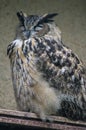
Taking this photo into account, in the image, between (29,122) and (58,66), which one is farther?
(58,66)

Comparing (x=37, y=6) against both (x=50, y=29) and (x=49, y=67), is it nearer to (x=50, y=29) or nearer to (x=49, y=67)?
(x=50, y=29)

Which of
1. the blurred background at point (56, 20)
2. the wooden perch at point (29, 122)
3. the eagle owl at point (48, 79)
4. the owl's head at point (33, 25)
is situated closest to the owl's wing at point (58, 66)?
the eagle owl at point (48, 79)

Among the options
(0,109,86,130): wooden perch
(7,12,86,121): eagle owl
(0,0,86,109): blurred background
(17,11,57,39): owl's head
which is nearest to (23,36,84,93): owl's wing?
(7,12,86,121): eagle owl

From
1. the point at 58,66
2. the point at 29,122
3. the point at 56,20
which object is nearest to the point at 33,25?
the point at 58,66

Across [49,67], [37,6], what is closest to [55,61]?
[49,67]

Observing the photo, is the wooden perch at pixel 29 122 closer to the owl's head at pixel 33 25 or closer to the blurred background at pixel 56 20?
the owl's head at pixel 33 25

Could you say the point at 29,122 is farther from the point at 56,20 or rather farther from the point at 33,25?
the point at 56,20
